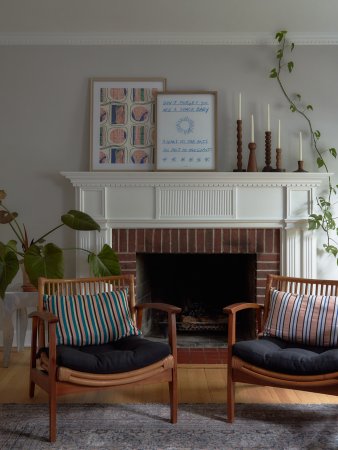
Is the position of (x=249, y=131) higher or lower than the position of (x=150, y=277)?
higher

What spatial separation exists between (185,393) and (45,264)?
1.27m

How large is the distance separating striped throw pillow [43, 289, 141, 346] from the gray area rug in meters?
0.40

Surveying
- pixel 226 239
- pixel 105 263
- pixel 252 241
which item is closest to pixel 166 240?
pixel 226 239

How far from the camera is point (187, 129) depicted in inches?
170

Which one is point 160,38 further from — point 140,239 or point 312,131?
point 140,239

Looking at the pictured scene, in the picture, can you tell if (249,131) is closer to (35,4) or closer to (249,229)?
(249,229)

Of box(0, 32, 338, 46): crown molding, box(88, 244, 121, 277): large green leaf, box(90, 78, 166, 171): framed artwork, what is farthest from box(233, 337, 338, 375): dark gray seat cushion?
box(0, 32, 338, 46): crown molding

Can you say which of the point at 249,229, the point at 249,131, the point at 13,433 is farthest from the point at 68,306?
the point at 249,131

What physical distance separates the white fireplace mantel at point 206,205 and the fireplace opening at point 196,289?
544mm

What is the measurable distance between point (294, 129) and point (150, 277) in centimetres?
178

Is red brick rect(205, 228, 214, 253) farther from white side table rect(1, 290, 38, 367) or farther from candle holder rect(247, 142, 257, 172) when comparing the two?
white side table rect(1, 290, 38, 367)

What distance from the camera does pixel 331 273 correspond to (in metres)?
4.34

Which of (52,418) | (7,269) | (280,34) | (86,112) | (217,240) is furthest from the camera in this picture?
(86,112)

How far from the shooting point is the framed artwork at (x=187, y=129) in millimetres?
4293
